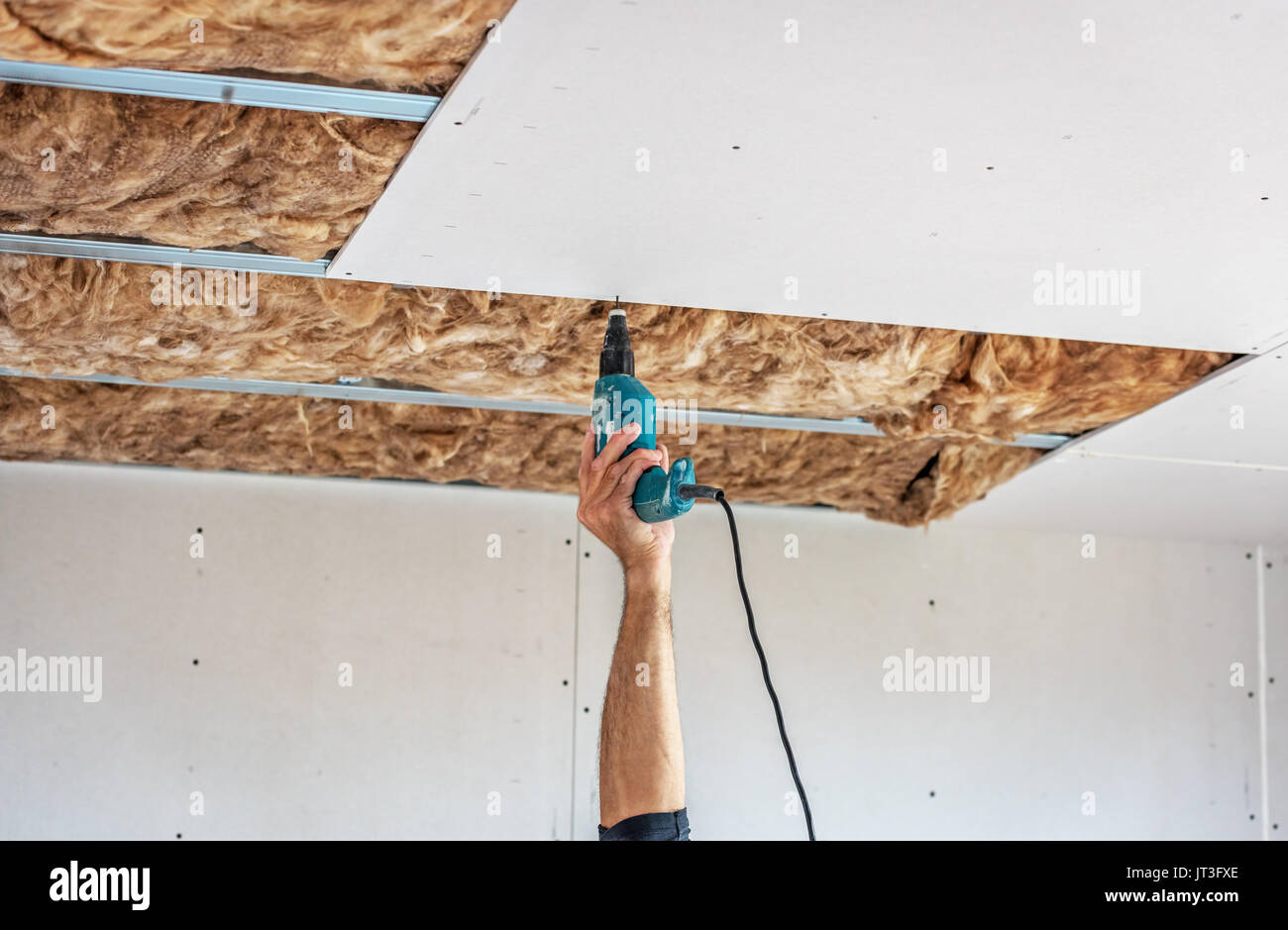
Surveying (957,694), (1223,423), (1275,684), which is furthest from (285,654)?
(1275,684)

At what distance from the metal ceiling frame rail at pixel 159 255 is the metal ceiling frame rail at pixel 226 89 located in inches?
14.4

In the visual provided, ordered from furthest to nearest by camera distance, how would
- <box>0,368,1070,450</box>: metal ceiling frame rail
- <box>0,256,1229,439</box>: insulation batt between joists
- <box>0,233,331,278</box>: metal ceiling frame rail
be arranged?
<box>0,368,1070,450</box>: metal ceiling frame rail, <box>0,256,1229,439</box>: insulation batt between joists, <box>0,233,331,278</box>: metal ceiling frame rail

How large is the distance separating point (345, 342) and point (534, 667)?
1.03m

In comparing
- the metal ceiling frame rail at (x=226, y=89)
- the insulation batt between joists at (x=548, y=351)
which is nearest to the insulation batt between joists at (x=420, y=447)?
the insulation batt between joists at (x=548, y=351)

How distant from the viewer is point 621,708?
1344mm

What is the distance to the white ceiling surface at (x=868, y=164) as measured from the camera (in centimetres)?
103

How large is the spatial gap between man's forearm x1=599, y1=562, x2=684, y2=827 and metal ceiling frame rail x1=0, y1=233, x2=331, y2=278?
0.62 m

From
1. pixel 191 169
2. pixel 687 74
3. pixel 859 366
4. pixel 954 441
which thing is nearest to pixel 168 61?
pixel 191 169

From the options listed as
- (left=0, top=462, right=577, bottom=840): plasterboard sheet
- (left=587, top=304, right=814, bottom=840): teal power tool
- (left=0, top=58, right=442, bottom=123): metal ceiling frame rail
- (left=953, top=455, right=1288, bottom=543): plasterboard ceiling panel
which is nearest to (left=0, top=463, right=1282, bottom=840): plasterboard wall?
(left=0, top=462, right=577, bottom=840): plasterboard sheet

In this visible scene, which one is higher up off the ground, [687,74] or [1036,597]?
[687,74]

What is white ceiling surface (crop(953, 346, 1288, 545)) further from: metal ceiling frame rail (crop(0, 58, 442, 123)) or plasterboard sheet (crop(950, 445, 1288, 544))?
metal ceiling frame rail (crop(0, 58, 442, 123))

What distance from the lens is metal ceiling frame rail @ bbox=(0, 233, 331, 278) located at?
1.52 meters
